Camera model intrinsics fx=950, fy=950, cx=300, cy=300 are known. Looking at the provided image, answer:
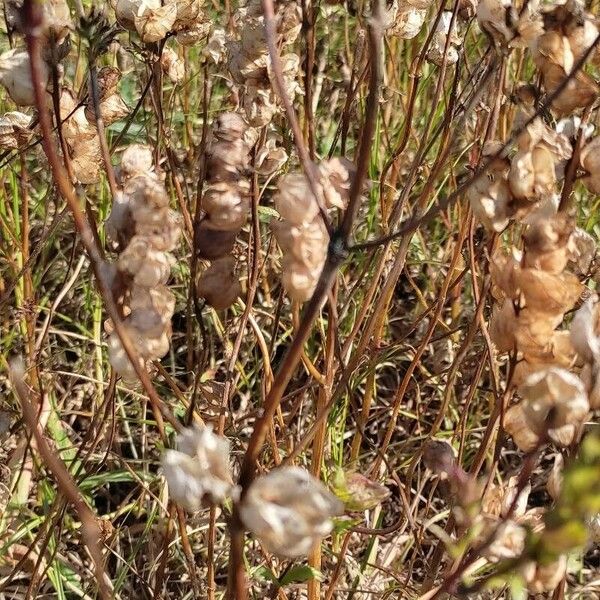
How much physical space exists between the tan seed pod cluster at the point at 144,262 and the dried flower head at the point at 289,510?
0.48ft

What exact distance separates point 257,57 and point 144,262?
0.28 meters

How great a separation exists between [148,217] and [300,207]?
0.33 feet

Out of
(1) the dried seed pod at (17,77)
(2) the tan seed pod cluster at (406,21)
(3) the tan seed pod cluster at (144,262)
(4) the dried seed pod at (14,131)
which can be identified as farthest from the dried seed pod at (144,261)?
(2) the tan seed pod cluster at (406,21)

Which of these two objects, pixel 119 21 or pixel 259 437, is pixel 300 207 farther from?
pixel 119 21

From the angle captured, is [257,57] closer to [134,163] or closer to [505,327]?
[134,163]

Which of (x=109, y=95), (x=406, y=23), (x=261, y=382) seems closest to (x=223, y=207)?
(x=109, y=95)

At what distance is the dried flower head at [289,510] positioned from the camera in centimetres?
55

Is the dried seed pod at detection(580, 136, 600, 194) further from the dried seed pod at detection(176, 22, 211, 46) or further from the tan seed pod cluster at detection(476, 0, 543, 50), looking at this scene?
the dried seed pod at detection(176, 22, 211, 46)

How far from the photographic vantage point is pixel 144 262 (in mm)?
625

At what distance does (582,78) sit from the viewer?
0.71m

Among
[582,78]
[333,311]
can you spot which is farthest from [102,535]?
[582,78]

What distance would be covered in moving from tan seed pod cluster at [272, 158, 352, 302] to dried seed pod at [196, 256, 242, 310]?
0.10m

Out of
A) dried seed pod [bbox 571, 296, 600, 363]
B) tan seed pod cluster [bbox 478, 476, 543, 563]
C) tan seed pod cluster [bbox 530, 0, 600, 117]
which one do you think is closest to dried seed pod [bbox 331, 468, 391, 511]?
tan seed pod cluster [bbox 478, 476, 543, 563]

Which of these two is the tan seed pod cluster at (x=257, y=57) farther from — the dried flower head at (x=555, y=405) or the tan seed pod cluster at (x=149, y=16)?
the dried flower head at (x=555, y=405)
